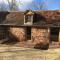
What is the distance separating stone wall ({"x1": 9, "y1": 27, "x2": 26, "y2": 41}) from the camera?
88.1ft

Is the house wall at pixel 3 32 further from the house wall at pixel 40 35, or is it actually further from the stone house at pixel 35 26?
the house wall at pixel 40 35

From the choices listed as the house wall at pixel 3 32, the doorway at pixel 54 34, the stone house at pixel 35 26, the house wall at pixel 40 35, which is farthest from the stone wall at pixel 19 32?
the doorway at pixel 54 34

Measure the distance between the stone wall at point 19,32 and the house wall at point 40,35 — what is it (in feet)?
4.49

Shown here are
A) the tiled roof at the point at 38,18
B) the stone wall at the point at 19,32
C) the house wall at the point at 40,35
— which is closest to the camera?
the house wall at the point at 40,35

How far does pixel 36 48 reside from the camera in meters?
23.8

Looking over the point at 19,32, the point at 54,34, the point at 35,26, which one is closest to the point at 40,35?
the point at 35,26

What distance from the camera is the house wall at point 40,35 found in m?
25.4

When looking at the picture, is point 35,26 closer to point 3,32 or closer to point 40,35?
point 40,35

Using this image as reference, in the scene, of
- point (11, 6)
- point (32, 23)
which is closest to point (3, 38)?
point (32, 23)

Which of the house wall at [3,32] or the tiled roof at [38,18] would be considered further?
the house wall at [3,32]

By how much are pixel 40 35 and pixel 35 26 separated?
1.40 metres

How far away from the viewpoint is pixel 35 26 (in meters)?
26.0

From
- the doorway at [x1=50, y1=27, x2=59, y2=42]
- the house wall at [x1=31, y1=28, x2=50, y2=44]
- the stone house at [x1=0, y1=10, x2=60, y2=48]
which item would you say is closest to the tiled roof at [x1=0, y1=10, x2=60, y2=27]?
the stone house at [x1=0, y1=10, x2=60, y2=48]

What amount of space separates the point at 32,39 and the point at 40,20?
313 centimetres
